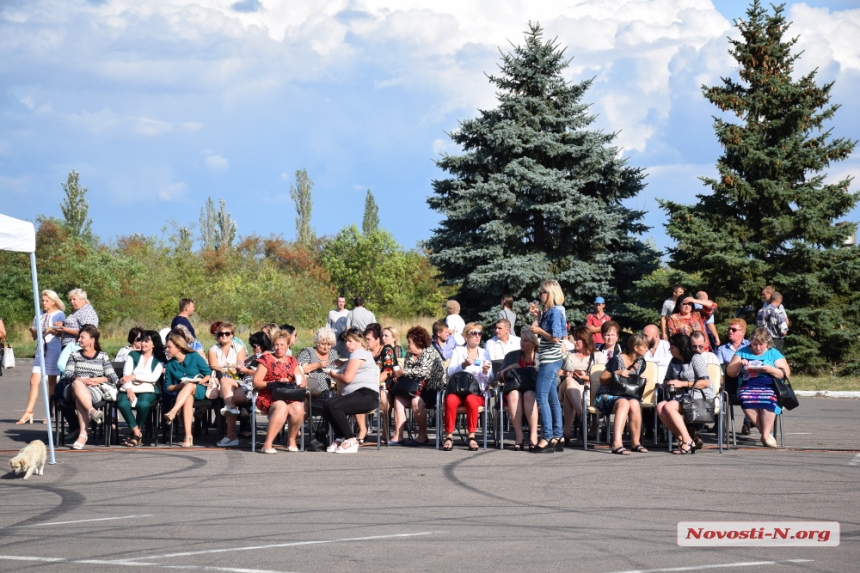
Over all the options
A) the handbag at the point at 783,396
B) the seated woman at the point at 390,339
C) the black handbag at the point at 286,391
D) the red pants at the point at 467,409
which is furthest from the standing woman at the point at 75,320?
the handbag at the point at 783,396

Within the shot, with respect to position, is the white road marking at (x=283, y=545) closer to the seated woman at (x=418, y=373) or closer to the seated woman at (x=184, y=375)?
the seated woman at (x=418, y=373)

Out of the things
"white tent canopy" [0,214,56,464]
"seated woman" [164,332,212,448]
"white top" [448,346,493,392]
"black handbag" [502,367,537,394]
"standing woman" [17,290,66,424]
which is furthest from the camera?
"standing woman" [17,290,66,424]

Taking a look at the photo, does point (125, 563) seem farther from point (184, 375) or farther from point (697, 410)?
point (697, 410)

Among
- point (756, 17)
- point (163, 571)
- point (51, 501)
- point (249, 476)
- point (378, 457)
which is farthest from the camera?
point (756, 17)

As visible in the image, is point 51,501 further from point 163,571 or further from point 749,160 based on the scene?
point 749,160

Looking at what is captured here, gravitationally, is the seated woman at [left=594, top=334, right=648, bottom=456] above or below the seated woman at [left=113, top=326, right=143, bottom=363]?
below

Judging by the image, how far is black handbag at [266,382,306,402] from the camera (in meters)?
12.8

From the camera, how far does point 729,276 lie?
28.6 m

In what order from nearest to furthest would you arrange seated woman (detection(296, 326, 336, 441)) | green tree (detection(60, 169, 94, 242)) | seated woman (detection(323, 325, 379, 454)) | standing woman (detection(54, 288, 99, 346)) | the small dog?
the small dog < seated woman (detection(323, 325, 379, 454)) < seated woman (detection(296, 326, 336, 441)) < standing woman (detection(54, 288, 99, 346)) < green tree (detection(60, 169, 94, 242))

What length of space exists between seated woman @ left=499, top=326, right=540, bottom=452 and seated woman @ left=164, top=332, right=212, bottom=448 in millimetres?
3939

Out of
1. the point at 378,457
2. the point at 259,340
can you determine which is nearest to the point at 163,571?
the point at 378,457

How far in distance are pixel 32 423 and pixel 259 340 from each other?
173 inches

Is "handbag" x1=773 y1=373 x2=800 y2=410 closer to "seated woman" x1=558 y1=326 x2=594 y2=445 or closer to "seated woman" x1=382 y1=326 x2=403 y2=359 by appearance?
"seated woman" x1=558 y1=326 x2=594 y2=445

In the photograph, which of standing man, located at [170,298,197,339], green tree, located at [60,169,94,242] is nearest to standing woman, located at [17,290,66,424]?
standing man, located at [170,298,197,339]
